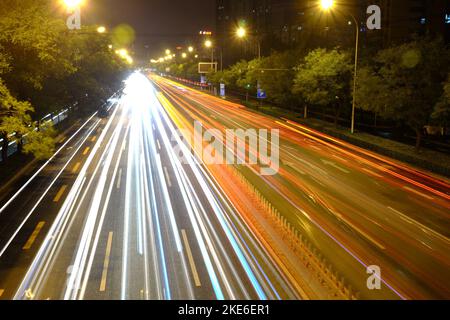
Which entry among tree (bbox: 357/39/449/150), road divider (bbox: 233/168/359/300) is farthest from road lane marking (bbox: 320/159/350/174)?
road divider (bbox: 233/168/359/300)

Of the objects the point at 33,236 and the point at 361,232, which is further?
the point at 361,232

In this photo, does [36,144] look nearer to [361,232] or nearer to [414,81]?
[361,232]

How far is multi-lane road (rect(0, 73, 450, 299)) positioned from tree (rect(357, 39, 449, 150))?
12.3 ft

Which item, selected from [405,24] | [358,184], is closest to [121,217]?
[358,184]

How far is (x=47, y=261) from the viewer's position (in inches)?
545

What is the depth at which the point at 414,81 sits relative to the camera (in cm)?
3030

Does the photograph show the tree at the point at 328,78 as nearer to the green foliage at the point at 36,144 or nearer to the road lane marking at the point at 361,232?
the road lane marking at the point at 361,232

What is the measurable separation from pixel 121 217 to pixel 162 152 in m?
13.8

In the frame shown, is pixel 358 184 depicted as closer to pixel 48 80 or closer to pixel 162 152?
pixel 162 152

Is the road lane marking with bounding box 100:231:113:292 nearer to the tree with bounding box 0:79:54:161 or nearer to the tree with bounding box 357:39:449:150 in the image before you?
the tree with bounding box 0:79:54:161

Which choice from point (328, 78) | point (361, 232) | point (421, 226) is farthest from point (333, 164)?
point (328, 78)

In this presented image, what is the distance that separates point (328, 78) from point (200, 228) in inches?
1171

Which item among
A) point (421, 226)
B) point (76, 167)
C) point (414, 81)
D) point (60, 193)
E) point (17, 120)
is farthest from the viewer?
point (414, 81)

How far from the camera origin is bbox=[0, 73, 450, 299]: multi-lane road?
12375 millimetres
